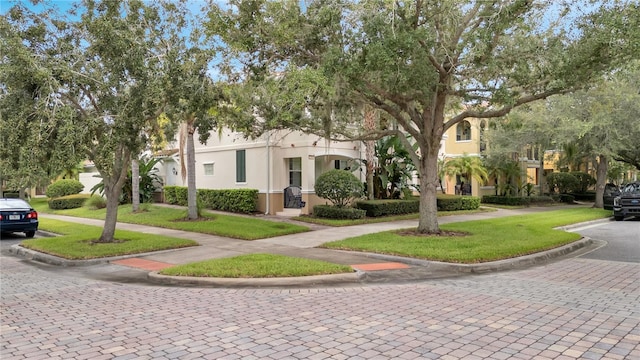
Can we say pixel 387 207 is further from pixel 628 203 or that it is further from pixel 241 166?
pixel 628 203

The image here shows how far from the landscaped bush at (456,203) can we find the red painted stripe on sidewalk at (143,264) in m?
16.6

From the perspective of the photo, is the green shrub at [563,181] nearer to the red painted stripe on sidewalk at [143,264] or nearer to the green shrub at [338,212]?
the green shrub at [338,212]

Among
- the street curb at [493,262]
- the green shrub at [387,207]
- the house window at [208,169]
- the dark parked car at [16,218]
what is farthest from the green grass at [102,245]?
the house window at [208,169]

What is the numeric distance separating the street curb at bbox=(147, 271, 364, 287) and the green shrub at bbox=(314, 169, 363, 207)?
10.4m

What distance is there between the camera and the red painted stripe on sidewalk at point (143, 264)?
417 inches

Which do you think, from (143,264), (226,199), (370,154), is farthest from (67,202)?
(143,264)

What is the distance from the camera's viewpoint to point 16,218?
16.8 metres

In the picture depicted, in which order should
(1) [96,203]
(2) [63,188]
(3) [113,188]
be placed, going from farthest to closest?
(2) [63,188] → (1) [96,203] → (3) [113,188]

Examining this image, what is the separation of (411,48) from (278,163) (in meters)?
12.4

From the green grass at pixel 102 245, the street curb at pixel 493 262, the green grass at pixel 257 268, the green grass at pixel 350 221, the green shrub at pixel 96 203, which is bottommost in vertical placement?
the street curb at pixel 493 262

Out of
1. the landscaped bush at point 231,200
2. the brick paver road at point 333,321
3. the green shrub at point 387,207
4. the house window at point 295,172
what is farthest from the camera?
the house window at point 295,172

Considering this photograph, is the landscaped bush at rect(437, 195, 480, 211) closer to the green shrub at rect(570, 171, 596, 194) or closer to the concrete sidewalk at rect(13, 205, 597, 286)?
the concrete sidewalk at rect(13, 205, 597, 286)

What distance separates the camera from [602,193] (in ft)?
94.1

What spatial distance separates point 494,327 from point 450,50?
29.0ft
